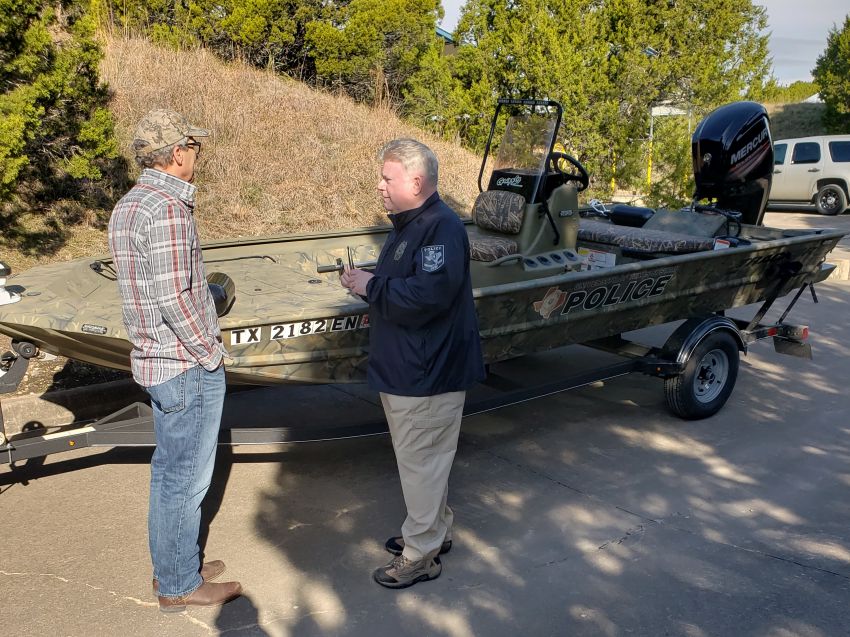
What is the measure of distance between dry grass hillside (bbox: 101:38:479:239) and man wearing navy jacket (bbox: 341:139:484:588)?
22.5ft

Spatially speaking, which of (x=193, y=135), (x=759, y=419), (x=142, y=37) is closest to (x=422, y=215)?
(x=193, y=135)

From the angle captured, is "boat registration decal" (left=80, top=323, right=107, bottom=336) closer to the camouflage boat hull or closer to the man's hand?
the camouflage boat hull

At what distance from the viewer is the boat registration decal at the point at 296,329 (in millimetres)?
3945

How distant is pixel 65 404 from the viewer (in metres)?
5.48

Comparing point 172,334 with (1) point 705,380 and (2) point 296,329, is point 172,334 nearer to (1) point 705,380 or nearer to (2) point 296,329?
(2) point 296,329

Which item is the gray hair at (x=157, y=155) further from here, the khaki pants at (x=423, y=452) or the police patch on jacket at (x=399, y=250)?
the khaki pants at (x=423, y=452)

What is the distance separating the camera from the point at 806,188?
17781 mm

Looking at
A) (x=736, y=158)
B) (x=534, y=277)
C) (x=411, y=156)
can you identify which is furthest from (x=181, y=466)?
(x=736, y=158)

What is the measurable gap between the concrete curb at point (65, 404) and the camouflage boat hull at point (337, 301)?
1.10 meters

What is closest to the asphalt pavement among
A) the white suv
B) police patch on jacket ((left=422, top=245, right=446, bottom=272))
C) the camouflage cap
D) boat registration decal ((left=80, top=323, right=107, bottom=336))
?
boat registration decal ((left=80, top=323, right=107, bottom=336))

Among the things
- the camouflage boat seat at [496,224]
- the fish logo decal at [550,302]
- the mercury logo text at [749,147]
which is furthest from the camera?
the mercury logo text at [749,147]

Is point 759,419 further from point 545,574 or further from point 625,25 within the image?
point 625,25

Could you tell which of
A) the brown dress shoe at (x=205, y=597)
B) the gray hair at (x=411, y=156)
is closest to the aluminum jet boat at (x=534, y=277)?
the brown dress shoe at (x=205, y=597)

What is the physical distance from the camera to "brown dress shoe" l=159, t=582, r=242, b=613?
343 cm
